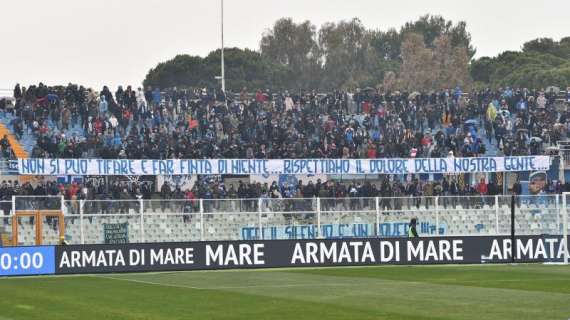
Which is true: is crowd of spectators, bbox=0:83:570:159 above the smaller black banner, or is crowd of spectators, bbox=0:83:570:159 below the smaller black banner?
above

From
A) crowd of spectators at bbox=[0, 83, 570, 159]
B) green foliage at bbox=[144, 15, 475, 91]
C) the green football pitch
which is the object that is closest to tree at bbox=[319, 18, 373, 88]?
green foliage at bbox=[144, 15, 475, 91]

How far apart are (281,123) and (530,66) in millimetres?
82718

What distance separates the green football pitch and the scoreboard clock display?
5.20 feet

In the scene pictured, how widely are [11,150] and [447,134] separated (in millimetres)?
22374

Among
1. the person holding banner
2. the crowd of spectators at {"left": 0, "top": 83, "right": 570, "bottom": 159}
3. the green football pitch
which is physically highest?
the crowd of spectators at {"left": 0, "top": 83, "right": 570, "bottom": 159}

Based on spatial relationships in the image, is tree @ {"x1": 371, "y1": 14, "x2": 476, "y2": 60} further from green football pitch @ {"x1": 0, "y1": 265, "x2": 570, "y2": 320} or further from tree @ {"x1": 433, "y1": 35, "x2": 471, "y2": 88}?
green football pitch @ {"x1": 0, "y1": 265, "x2": 570, "y2": 320}

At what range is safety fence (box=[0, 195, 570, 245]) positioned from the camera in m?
41.9

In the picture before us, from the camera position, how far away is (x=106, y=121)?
58938mm

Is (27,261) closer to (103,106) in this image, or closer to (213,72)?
(103,106)

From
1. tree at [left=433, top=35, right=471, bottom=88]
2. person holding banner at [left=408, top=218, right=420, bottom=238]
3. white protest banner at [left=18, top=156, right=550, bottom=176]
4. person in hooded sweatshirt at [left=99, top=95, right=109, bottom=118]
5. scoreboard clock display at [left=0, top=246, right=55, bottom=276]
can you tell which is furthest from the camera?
tree at [left=433, top=35, right=471, bottom=88]

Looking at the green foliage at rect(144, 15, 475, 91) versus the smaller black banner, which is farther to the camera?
the green foliage at rect(144, 15, 475, 91)

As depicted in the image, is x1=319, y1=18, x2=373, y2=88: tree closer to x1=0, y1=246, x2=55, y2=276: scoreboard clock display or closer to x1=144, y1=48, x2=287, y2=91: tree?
x1=144, y1=48, x2=287, y2=91: tree

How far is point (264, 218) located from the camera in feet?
143

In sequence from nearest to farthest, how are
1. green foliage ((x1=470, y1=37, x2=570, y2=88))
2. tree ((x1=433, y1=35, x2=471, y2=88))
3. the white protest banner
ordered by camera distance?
the white protest banner
green foliage ((x1=470, y1=37, x2=570, y2=88))
tree ((x1=433, y1=35, x2=471, y2=88))
